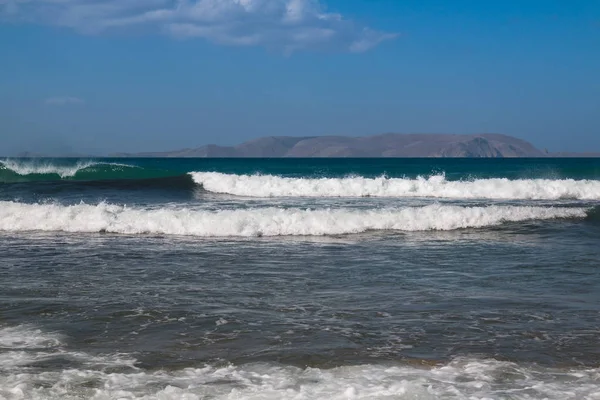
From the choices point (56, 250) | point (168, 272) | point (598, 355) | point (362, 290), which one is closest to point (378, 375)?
point (598, 355)

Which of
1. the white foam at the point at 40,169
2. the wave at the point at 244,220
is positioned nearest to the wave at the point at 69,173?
the white foam at the point at 40,169

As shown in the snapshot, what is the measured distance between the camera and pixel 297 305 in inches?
324

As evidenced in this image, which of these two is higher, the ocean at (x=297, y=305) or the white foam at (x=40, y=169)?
the white foam at (x=40, y=169)

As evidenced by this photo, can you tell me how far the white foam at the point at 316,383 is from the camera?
523 centimetres

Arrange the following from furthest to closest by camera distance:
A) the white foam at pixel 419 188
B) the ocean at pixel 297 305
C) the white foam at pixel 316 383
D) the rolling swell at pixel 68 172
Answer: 1. the rolling swell at pixel 68 172
2. the white foam at pixel 419 188
3. the ocean at pixel 297 305
4. the white foam at pixel 316 383

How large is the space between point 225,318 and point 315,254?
5.23m

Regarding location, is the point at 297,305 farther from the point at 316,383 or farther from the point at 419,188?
the point at 419,188

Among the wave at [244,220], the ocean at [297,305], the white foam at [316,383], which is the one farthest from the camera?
the wave at [244,220]

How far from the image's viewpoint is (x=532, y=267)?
36.1 ft

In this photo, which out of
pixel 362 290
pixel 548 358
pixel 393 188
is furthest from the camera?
pixel 393 188

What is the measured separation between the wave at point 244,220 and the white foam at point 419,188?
40.1ft

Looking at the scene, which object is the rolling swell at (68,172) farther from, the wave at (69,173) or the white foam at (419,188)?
the white foam at (419,188)

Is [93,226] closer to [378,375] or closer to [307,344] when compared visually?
[307,344]

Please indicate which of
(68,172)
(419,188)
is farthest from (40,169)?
(419,188)
